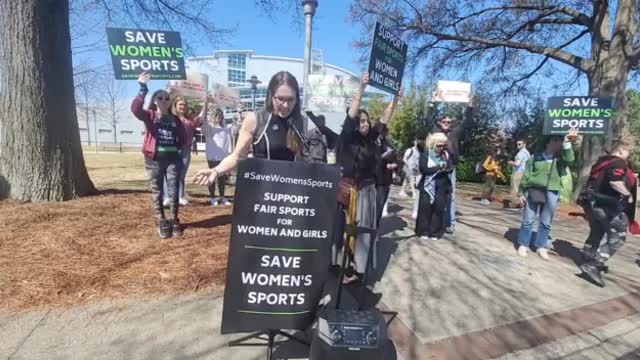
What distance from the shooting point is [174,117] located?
16.3 feet

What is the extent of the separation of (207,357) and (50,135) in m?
5.02

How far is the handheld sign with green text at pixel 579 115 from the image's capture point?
6504 mm

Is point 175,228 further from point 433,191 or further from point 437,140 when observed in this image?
point 437,140

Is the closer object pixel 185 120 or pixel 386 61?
pixel 386 61

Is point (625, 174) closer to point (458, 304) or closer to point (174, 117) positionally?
point (458, 304)

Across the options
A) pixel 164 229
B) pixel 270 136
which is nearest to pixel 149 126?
pixel 164 229

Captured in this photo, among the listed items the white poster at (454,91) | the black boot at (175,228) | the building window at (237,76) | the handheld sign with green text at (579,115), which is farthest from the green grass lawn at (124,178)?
the building window at (237,76)

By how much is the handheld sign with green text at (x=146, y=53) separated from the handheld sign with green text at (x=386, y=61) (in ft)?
10.3

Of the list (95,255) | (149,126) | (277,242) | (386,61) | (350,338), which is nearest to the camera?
(350,338)

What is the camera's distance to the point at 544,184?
5.41 meters

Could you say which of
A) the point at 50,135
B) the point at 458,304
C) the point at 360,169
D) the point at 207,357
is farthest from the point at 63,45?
the point at 458,304

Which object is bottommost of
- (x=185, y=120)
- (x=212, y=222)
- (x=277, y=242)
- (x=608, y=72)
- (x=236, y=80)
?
(x=212, y=222)

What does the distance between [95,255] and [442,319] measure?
147 inches

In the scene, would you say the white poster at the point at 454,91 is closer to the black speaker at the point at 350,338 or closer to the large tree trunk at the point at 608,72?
the large tree trunk at the point at 608,72
